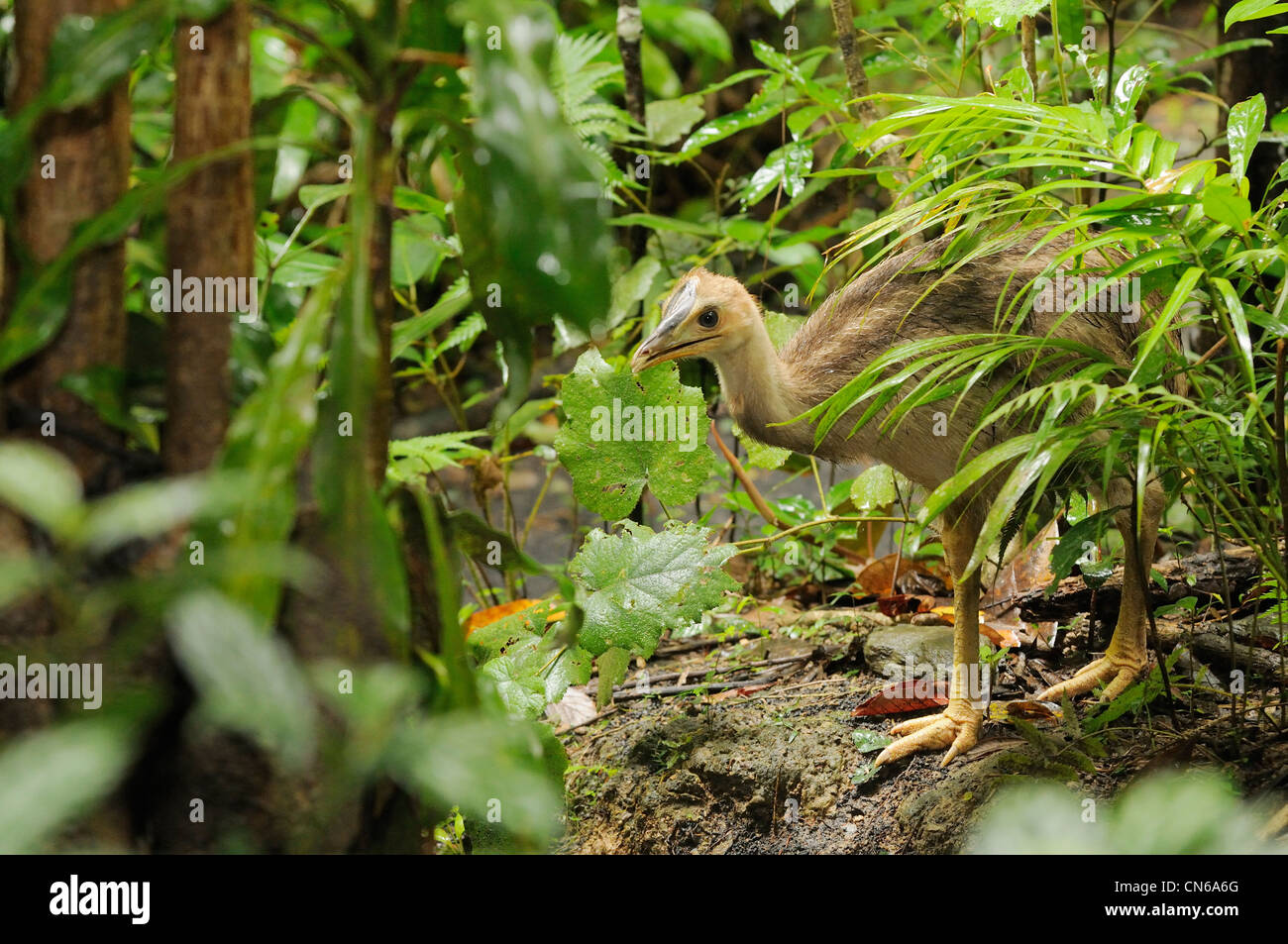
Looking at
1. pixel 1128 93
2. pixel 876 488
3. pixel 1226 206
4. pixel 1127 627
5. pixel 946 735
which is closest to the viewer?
pixel 1226 206

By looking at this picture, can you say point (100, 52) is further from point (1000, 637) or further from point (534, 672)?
point (1000, 637)

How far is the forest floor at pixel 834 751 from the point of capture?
2836 millimetres

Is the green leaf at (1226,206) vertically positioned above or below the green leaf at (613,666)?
above

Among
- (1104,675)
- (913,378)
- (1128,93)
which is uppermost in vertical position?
(1128,93)

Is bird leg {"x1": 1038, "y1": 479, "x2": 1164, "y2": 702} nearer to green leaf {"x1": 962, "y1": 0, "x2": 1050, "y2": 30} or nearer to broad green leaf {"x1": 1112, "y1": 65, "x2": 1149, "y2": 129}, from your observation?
broad green leaf {"x1": 1112, "y1": 65, "x2": 1149, "y2": 129}

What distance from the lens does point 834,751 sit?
10.7ft

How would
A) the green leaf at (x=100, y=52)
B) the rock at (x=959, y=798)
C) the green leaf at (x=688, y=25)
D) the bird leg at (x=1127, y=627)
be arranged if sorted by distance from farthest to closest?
1. the green leaf at (x=688, y=25)
2. the bird leg at (x=1127, y=627)
3. the rock at (x=959, y=798)
4. the green leaf at (x=100, y=52)

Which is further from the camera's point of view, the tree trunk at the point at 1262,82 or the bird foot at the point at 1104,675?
the tree trunk at the point at 1262,82

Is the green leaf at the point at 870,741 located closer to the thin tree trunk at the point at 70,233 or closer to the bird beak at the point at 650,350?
the bird beak at the point at 650,350

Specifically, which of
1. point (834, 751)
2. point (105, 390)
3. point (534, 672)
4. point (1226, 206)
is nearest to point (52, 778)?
point (105, 390)

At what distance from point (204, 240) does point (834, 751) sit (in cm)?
222

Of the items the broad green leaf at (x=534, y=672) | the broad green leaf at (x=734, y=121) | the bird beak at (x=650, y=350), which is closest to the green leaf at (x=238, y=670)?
the broad green leaf at (x=534, y=672)

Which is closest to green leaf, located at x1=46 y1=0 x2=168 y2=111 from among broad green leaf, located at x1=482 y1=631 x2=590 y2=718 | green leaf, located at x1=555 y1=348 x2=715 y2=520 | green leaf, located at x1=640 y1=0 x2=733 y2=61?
broad green leaf, located at x1=482 y1=631 x2=590 y2=718

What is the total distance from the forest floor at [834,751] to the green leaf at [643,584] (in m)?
0.55
